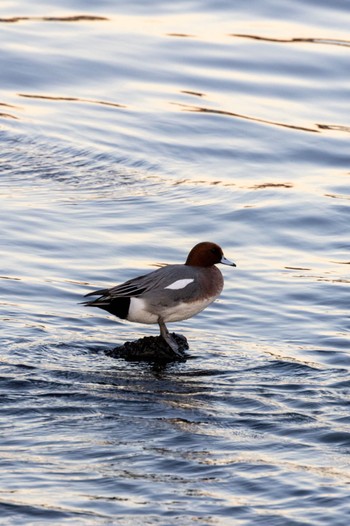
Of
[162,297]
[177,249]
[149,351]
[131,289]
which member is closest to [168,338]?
[149,351]

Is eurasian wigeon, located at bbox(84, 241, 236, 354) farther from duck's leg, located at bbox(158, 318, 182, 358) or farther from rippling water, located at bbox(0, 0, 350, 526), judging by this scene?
rippling water, located at bbox(0, 0, 350, 526)

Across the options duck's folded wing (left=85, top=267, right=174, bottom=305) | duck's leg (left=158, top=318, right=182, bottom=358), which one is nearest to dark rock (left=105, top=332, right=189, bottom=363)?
duck's leg (left=158, top=318, right=182, bottom=358)

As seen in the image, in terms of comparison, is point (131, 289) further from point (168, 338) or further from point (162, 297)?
point (168, 338)

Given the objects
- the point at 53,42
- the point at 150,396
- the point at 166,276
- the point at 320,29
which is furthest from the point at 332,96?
the point at 150,396

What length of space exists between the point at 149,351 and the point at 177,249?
2.30 meters

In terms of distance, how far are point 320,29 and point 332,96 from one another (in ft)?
8.33

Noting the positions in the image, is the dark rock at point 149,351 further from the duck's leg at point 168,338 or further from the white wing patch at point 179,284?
the white wing patch at point 179,284

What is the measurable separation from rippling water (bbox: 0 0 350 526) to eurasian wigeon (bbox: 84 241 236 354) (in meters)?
0.29

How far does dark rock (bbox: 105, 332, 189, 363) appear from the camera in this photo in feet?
28.7

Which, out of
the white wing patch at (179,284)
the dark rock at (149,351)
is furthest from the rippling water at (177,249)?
the white wing patch at (179,284)

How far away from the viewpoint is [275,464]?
6801mm

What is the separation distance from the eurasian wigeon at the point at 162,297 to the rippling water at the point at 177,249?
287mm

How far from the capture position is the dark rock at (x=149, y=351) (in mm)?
8758

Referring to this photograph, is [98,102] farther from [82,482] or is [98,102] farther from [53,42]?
[82,482]
